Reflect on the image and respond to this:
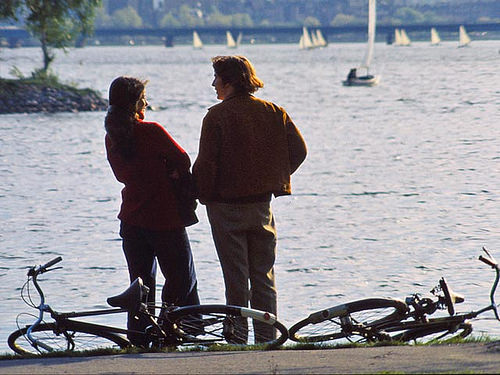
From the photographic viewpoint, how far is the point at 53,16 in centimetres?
5244

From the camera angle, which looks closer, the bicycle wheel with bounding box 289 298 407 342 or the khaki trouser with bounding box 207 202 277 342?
the bicycle wheel with bounding box 289 298 407 342

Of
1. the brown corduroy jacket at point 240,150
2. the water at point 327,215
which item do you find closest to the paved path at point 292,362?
the brown corduroy jacket at point 240,150

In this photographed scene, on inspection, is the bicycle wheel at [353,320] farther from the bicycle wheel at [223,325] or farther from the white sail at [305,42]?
the white sail at [305,42]

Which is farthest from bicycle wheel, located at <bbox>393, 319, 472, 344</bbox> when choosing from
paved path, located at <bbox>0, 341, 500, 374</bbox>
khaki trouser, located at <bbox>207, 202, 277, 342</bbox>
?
khaki trouser, located at <bbox>207, 202, 277, 342</bbox>

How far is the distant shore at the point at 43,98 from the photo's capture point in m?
52.5

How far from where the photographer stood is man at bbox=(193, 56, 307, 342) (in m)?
6.14

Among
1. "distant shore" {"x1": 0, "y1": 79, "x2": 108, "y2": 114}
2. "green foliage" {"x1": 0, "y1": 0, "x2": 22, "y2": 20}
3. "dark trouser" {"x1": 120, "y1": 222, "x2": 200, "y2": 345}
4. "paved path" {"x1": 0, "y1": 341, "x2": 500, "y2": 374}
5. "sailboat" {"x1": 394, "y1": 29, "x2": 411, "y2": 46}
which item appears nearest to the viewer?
"paved path" {"x1": 0, "y1": 341, "x2": 500, "y2": 374}

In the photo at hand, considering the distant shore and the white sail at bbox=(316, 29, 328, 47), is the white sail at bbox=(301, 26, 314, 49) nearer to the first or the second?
the white sail at bbox=(316, 29, 328, 47)

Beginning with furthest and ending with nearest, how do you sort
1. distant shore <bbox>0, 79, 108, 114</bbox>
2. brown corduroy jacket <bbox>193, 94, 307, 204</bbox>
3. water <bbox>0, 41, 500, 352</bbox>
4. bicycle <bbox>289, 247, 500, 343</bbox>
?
distant shore <bbox>0, 79, 108, 114</bbox>, water <bbox>0, 41, 500, 352</bbox>, brown corduroy jacket <bbox>193, 94, 307, 204</bbox>, bicycle <bbox>289, 247, 500, 343</bbox>

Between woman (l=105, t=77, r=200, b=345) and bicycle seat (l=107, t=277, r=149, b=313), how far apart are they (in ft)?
0.87

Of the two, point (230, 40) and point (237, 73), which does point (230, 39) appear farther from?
point (237, 73)

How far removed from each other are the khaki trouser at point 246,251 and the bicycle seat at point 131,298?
23.3 inches

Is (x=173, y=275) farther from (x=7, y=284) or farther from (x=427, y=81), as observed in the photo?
(x=427, y=81)

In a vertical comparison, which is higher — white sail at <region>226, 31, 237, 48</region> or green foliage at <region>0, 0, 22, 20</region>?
green foliage at <region>0, 0, 22, 20</region>
